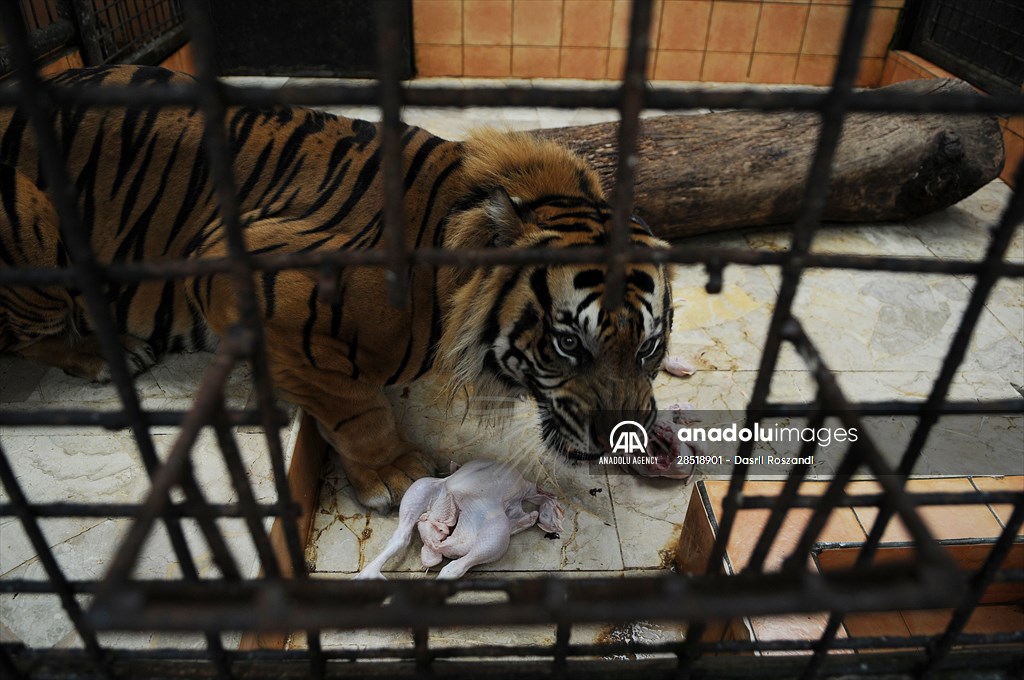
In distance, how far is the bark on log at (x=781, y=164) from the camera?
411cm

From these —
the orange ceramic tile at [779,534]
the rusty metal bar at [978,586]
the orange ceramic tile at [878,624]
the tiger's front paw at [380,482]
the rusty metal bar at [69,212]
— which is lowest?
the tiger's front paw at [380,482]

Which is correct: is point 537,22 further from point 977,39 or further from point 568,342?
point 568,342

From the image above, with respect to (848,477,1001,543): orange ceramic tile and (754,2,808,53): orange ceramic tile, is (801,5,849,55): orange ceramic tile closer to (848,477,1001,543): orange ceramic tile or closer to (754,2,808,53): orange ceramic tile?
(754,2,808,53): orange ceramic tile

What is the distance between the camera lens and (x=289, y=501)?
1086 millimetres

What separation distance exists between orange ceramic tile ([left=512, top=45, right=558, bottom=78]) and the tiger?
161 inches

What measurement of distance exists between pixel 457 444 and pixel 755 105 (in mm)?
2274

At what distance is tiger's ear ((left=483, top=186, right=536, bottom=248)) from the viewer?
6.82ft

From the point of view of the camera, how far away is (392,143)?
0.89 meters

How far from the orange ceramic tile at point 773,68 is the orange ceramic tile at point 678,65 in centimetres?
51

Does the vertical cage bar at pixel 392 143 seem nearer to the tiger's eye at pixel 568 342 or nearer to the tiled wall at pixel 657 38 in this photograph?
the tiger's eye at pixel 568 342

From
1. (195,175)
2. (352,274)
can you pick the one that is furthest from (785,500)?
(195,175)

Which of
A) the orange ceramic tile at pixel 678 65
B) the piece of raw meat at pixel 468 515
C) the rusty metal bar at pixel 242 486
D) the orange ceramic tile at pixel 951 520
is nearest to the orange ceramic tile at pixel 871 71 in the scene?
the orange ceramic tile at pixel 678 65

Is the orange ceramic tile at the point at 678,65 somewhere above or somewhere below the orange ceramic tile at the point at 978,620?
above

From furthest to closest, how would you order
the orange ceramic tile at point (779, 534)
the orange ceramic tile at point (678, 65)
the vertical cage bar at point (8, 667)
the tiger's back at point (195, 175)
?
the orange ceramic tile at point (678, 65), the tiger's back at point (195, 175), the orange ceramic tile at point (779, 534), the vertical cage bar at point (8, 667)
